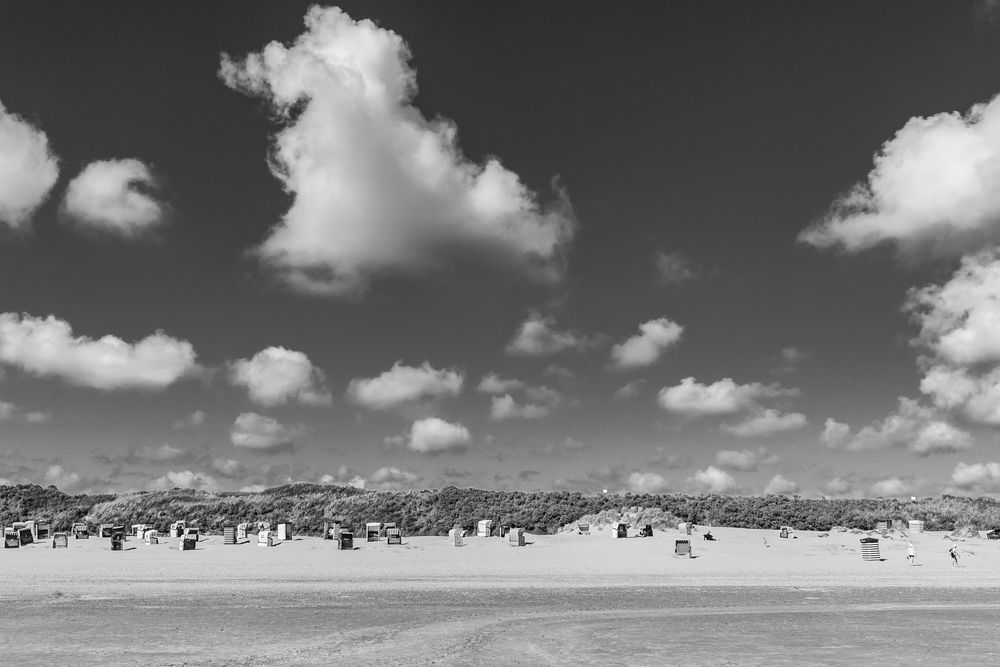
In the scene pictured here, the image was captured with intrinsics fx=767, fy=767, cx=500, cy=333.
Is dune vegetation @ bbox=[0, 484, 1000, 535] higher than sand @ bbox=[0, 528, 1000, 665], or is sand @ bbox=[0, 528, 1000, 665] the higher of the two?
dune vegetation @ bbox=[0, 484, 1000, 535]

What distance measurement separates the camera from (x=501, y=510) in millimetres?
76812

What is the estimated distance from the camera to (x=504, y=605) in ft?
89.0

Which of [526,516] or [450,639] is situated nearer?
[450,639]

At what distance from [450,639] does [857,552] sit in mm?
37449

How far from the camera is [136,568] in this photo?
40.2 meters

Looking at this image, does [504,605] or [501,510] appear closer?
[504,605]

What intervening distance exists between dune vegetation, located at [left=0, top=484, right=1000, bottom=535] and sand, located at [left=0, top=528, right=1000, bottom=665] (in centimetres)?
1666

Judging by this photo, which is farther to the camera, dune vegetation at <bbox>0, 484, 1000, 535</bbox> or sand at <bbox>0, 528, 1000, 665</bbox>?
dune vegetation at <bbox>0, 484, 1000, 535</bbox>

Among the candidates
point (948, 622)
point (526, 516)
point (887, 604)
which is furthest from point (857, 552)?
point (526, 516)

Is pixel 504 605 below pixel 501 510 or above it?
below

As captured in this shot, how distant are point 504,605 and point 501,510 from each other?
165ft

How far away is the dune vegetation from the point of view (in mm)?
67938

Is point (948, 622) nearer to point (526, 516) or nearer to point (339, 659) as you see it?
point (339, 659)

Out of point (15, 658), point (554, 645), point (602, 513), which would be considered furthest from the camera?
point (602, 513)
